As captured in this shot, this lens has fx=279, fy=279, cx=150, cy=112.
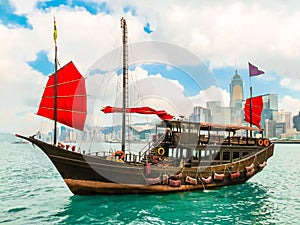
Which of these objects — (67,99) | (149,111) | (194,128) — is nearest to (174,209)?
(194,128)

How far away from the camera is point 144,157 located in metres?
19.1

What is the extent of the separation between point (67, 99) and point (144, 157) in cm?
641

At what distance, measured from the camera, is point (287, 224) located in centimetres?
1261

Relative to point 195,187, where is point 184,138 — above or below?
above

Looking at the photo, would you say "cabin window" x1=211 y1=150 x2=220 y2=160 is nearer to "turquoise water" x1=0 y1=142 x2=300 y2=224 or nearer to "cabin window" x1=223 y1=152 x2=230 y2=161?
"cabin window" x1=223 y1=152 x2=230 y2=161

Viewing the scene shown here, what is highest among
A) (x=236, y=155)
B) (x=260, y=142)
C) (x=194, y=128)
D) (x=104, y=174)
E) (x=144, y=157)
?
(x=194, y=128)

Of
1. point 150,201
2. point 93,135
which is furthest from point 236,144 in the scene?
point 93,135

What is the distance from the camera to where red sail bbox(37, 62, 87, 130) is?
16953 millimetres

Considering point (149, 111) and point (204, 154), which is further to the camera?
point (204, 154)

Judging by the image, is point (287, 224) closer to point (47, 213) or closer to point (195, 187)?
point (195, 187)

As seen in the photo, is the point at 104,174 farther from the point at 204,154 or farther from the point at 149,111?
the point at 204,154

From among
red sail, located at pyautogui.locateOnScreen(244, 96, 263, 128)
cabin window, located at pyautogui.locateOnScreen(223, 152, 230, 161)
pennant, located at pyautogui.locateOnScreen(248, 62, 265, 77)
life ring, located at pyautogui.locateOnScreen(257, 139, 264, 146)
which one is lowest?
cabin window, located at pyautogui.locateOnScreen(223, 152, 230, 161)

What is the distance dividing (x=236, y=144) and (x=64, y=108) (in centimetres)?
1321

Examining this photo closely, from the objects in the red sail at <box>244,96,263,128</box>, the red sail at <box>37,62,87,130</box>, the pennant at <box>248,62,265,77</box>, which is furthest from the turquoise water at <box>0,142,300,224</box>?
the pennant at <box>248,62,265,77</box>
